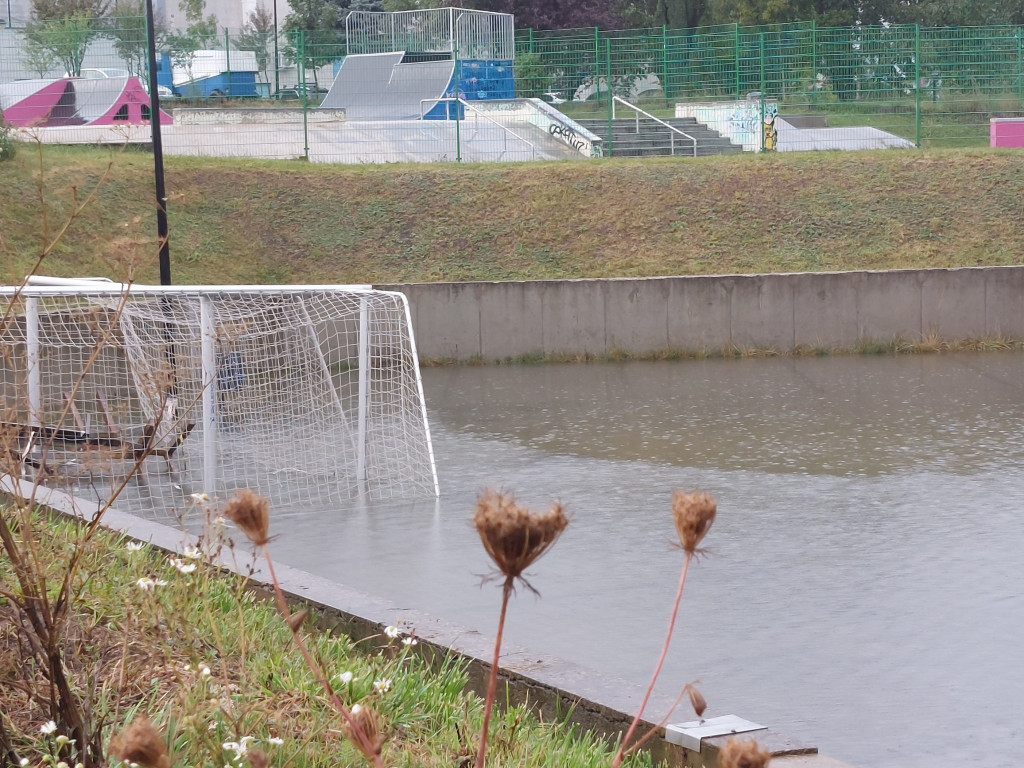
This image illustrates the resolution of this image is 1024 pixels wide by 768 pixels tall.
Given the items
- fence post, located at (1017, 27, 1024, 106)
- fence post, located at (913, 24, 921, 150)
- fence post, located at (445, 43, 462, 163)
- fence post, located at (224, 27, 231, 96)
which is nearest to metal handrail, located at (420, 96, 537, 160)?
fence post, located at (445, 43, 462, 163)

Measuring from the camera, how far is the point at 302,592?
5625 millimetres

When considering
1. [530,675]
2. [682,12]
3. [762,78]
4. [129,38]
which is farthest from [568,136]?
[682,12]

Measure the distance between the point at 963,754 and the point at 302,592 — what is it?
289 cm

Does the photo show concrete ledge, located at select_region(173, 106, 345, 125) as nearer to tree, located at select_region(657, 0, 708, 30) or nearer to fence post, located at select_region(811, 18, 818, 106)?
fence post, located at select_region(811, 18, 818, 106)

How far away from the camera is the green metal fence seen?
1065 inches

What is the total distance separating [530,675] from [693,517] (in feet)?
8.12

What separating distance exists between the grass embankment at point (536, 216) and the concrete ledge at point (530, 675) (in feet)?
50.4

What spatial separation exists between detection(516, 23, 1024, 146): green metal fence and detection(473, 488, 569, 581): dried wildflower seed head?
26.3 m

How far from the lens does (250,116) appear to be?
27266mm

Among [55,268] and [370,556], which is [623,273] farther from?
[370,556]

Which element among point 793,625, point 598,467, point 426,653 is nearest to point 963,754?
point 793,625

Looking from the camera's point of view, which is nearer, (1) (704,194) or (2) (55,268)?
(2) (55,268)

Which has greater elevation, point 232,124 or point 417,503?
point 232,124

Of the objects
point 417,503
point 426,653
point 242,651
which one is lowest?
point 417,503
